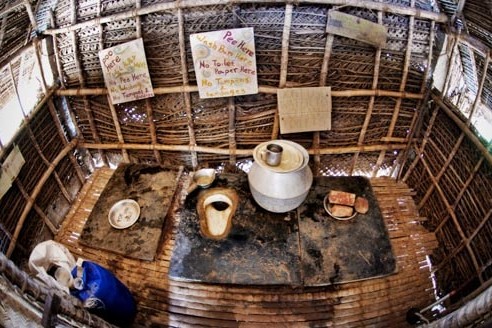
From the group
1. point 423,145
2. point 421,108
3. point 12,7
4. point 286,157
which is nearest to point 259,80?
point 286,157

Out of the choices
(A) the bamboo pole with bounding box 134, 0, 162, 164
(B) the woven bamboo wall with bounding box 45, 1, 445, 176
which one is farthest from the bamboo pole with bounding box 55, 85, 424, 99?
(A) the bamboo pole with bounding box 134, 0, 162, 164

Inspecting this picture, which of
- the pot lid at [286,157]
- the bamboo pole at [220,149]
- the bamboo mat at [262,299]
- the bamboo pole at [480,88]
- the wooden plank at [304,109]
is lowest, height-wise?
the bamboo mat at [262,299]

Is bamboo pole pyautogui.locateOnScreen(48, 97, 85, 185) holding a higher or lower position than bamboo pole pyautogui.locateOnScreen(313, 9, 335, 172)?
lower

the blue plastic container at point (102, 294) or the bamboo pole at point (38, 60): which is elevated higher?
the bamboo pole at point (38, 60)

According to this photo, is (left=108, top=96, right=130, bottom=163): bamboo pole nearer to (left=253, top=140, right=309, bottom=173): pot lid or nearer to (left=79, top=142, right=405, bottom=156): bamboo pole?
(left=79, top=142, right=405, bottom=156): bamboo pole

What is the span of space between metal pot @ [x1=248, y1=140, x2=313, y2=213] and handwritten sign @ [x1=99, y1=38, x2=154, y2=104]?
53.0 inches

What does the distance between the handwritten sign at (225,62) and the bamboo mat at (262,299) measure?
159cm

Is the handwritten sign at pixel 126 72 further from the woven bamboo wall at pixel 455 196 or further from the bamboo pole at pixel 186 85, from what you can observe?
the woven bamboo wall at pixel 455 196

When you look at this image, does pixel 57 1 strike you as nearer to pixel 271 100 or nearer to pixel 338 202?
pixel 271 100

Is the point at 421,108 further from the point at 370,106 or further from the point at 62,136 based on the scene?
the point at 62,136

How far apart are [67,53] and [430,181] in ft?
12.8

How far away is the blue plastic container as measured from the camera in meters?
2.54

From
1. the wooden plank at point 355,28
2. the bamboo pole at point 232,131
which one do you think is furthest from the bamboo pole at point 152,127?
the wooden plank at point 355,28

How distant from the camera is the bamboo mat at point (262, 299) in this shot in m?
3.07
